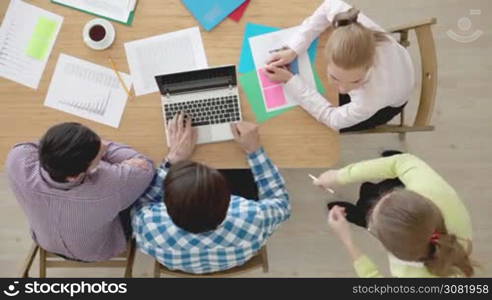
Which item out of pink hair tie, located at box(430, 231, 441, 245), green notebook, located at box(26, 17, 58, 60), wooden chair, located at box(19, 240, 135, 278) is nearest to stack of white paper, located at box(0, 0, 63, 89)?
green notebook, located at box(26, 17, 58, 60)

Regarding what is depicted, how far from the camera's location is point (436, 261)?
4.17 feet

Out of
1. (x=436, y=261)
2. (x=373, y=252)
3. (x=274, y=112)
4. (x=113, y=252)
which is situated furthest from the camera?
(x=373, y=252)

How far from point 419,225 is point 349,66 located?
487 millimetres

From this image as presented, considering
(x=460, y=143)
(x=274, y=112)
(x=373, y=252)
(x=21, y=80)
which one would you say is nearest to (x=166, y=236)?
(x=274, y=112)

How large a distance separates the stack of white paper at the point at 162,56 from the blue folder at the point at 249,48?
122 millimetres

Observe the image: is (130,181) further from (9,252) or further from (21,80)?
(9,252)

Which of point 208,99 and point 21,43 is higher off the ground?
point 21,43

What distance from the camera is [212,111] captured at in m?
1.50

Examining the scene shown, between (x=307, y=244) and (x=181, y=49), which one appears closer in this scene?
(x=181, y=49)

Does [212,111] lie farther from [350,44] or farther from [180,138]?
[350,44]

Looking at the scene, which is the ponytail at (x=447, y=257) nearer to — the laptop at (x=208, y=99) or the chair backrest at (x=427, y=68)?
the chair backrest at (x=427, y=68)

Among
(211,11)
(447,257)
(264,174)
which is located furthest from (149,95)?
(447,257)

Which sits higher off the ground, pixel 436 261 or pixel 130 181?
pixel 130 181

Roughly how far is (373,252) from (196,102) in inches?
44.4
